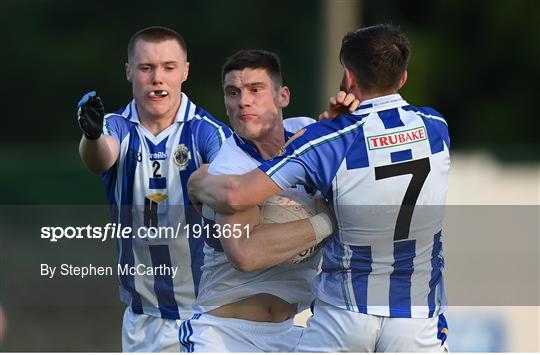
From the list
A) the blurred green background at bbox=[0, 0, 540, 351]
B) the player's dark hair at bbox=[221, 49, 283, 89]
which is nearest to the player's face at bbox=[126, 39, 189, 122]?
the player's dark hair at bbox=[221, 49, 283, 89]

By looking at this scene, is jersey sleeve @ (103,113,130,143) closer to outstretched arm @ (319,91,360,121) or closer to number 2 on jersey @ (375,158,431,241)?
outstretched arm @ (319,91,360,121)

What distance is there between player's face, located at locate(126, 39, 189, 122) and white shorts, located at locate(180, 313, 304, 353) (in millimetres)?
1304

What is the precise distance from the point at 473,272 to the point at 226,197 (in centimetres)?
481

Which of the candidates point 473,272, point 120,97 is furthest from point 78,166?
point 120,97

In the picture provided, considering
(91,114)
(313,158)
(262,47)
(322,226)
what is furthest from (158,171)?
(262,47)

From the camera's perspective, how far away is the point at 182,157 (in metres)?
6.43

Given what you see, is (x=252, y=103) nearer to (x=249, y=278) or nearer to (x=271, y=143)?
(x=271, y=143)

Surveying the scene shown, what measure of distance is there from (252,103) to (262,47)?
17769 millimetres

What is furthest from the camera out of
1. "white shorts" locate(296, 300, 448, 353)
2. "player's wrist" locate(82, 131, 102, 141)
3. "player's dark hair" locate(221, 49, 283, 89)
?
"player's wrist" locate(82, 131, 102, 141)

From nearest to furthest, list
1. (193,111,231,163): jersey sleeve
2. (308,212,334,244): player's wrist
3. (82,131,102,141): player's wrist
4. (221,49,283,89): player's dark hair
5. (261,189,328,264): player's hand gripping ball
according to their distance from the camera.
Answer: (308,212,334,244): player's wrist → (261,189,328,264): player's hand gripping ball → (221,49,283,89): player's dark hair → (82,131,102,141): player's wrist → (193,111,231,163): jersey sleeve

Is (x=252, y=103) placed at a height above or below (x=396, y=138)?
above

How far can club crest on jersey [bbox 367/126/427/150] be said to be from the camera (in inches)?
205

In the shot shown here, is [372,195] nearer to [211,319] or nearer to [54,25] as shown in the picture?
[211,319]

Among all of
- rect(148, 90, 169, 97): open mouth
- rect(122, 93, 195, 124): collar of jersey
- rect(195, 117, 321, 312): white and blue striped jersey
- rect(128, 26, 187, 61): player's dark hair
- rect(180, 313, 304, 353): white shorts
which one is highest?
rect(128, 26, 187, 61): player's dark hair
